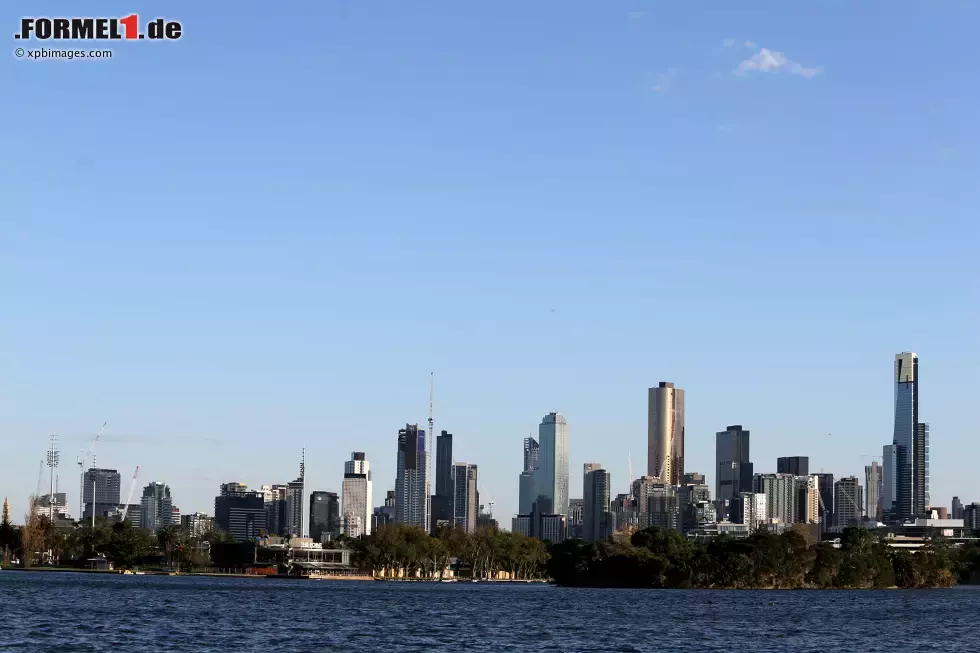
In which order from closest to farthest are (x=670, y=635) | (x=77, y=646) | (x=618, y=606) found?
(x=77, y=646)
(x=670, y=635)
(x=618, y=606)

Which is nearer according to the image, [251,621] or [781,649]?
[781,649]

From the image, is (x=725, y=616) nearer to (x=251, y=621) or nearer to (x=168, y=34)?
(x=251, y=621)

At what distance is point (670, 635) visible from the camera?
129875 mm

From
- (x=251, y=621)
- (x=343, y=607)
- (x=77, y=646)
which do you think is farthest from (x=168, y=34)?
(x=343, y=607)

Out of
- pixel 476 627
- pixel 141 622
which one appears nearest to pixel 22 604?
pixel 141 622

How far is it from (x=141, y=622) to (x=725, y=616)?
65.8m

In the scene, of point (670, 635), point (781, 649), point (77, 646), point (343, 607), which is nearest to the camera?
point (77, 646)

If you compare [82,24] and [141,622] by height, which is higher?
[82,24]

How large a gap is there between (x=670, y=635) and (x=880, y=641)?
60.0 ft

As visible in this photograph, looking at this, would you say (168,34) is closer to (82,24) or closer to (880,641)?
(82,24)

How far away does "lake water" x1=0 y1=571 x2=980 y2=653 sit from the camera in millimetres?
112000

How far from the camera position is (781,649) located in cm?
11656

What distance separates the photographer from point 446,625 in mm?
139375

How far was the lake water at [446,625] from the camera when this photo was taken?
367ft
